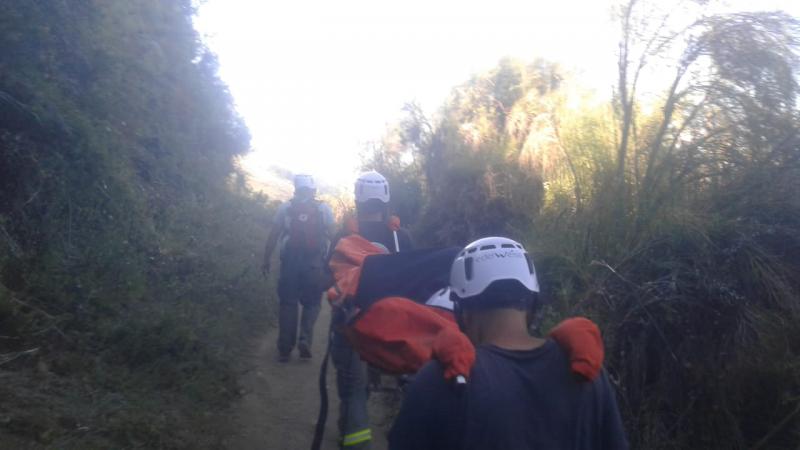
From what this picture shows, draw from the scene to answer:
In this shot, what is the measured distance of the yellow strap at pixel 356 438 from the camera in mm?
4520

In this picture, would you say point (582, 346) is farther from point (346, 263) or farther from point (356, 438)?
point (356, 438)

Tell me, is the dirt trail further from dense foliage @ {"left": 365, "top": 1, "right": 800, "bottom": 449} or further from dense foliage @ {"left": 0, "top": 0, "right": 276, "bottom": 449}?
dense foliage @ {"left": 365, "top": 1, "right": 800, "bottom": 449}

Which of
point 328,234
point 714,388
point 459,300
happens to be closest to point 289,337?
point 328,234

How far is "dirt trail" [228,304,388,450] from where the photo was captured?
19.3ft

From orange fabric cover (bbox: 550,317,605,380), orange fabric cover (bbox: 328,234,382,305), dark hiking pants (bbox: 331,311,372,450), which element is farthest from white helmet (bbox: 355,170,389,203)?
orange fabric cover (bbox: 550,317,605,380)

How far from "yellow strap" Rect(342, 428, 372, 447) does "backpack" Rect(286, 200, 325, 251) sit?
322 centimetres

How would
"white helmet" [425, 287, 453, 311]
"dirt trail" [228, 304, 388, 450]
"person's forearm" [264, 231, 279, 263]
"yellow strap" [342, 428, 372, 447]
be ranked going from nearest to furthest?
1. "white helmet" [425, 287, 453, 311]
2. "yellow strap" [342, 428, 372, 447]
3. "dirt trail" [228, 304, 388, 450]
4. "person's forearm" [264, 231, 279, 263]

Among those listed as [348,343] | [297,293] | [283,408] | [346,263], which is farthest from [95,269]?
[348,343]

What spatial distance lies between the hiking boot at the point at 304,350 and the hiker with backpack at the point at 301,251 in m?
0.11

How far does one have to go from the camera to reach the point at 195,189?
47.1 ft

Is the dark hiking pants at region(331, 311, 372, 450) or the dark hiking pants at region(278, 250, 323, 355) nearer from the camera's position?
the dark hiking pants at region(331, 311, 372, 450)

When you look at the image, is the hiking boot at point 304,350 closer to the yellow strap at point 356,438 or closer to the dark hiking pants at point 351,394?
the dark hiking pants at point 351,394

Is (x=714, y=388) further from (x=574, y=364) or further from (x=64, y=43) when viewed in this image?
(x=64, y=43)

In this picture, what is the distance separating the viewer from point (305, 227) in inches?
299
